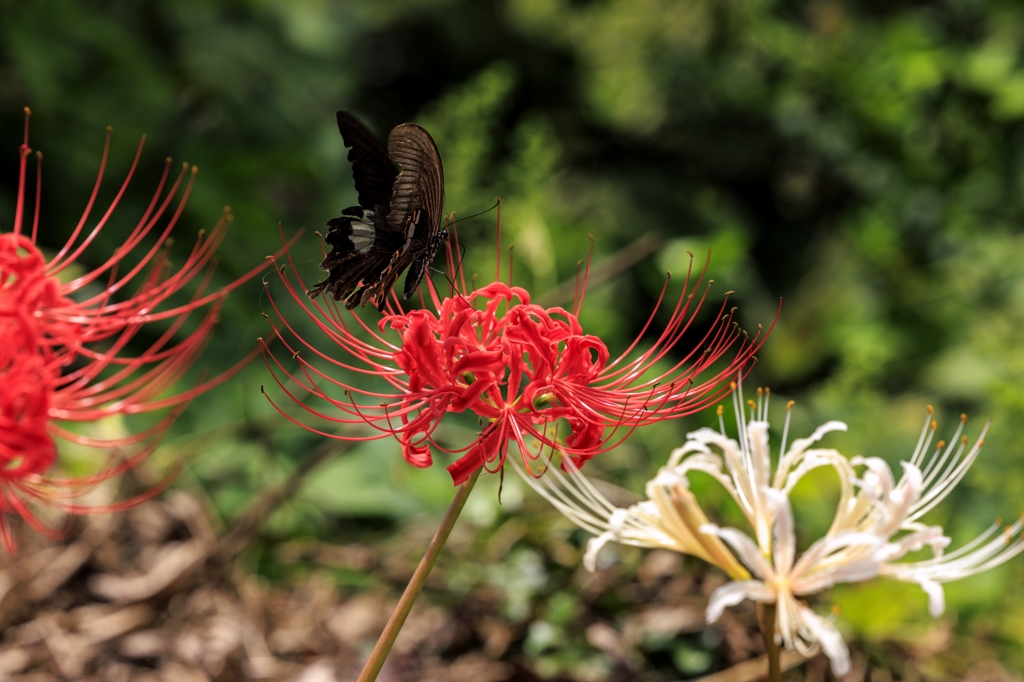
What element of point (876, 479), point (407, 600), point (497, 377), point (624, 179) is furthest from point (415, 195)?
point (624, 179)

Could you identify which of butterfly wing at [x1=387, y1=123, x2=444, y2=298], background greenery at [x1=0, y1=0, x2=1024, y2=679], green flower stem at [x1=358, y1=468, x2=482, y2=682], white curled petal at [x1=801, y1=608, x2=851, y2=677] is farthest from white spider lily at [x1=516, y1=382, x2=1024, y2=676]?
background greenery at [x1=0, y1=0, x2=1024, y2=679]

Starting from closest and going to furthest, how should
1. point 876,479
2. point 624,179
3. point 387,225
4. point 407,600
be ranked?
point 407,600, point 876,479, point 387,225, point 624,179

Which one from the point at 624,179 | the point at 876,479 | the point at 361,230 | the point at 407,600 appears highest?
the point at 624,179

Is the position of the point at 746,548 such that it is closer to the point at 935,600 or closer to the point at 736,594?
the point at 736,594

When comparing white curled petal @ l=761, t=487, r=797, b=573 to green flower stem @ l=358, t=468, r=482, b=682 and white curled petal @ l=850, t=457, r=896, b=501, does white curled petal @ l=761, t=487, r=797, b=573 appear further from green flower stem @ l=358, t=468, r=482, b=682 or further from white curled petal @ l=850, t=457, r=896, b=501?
green flower stem @ l=358, t=468, r=482, b=682

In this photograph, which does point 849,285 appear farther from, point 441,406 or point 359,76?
A: point 441,406

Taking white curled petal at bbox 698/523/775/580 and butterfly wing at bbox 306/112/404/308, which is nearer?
white curled petal at bbox 698/523/775/580
